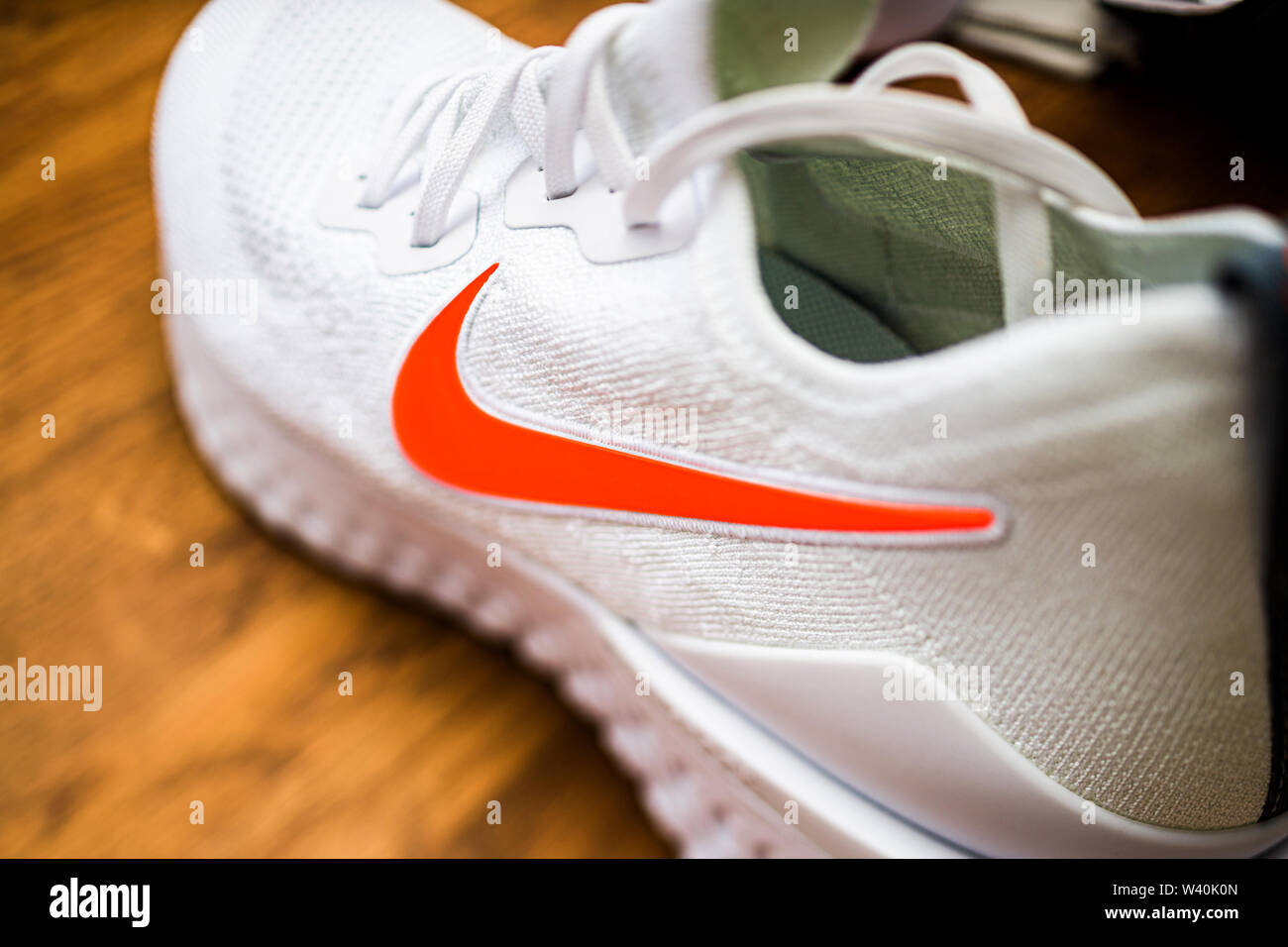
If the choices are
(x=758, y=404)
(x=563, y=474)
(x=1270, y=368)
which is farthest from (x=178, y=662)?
(x=1270, y=368)

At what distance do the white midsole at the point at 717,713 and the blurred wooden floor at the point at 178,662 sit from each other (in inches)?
1.1

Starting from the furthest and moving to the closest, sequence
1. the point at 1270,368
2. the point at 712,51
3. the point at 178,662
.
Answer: the point at 178,662 < the point at 712,51 < the point at 1270,368

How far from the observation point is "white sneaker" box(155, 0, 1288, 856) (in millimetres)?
344

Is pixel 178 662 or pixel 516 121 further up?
pixel 516 121

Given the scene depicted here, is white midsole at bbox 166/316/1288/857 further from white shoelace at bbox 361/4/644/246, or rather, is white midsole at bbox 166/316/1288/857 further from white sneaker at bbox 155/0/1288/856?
white shoelace at bbox 361/4/644/246

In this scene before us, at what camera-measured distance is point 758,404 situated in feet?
1.28

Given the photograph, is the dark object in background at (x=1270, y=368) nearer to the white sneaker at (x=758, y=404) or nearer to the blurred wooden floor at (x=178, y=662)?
the white sneaker at (x=758, y=404)

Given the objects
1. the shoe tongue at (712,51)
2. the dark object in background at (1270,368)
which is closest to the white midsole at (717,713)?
the dark object in background at (1270,368)

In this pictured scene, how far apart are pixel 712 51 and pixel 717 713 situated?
1.09 ft

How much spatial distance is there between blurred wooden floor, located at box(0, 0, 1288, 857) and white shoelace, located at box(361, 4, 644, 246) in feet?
0.84

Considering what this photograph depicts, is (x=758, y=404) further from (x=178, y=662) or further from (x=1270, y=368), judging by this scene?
(x=178, y=662)

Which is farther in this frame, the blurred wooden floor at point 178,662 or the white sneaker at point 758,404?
the blurred wooden floor at point 178,662

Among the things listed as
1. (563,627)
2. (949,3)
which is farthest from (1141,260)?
(949,3)

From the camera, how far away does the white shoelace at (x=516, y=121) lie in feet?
1.53
